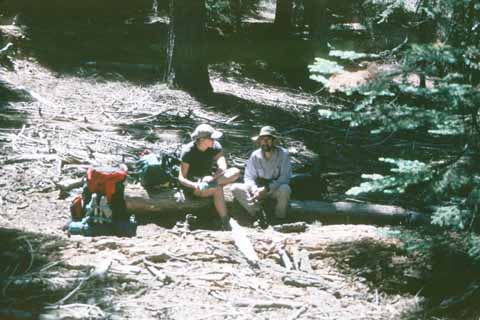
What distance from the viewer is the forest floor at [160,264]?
5.45 metres

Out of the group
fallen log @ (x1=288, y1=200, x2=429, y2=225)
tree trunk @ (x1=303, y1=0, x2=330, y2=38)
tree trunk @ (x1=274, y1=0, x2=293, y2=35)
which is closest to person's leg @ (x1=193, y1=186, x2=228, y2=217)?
fallen log @ (x1=288, y1=200, x2=429, y2=225)

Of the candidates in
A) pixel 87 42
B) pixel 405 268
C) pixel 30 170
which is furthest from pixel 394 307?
pixel 87 42

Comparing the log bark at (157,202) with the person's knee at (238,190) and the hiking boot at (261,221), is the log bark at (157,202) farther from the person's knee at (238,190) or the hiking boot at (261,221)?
the hiking boot at (261,221)

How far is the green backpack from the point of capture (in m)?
8.01

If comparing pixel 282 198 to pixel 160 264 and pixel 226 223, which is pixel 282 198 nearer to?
pixel 226 223

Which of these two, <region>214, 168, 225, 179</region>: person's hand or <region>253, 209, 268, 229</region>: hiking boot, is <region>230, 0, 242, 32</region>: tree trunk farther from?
<region>253, 209, 268, 229</region>: hiking boot

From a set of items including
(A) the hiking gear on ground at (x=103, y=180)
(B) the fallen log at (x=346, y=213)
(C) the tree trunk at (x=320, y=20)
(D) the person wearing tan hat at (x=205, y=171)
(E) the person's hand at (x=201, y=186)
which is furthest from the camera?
(C) the tree trunk at (x=320, y=20)

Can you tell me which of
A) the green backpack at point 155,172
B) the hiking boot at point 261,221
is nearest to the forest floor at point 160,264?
the hiking boot at point 261,221

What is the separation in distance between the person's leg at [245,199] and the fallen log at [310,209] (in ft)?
0.63

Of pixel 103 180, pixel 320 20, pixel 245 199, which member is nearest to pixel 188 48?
pixel 320 20

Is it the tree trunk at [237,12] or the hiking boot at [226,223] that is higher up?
the tree trunk at [237,12]

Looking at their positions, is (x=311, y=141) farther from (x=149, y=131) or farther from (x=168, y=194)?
(x=168, y=194)

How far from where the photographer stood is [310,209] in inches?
333

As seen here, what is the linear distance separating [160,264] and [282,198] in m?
2.56
